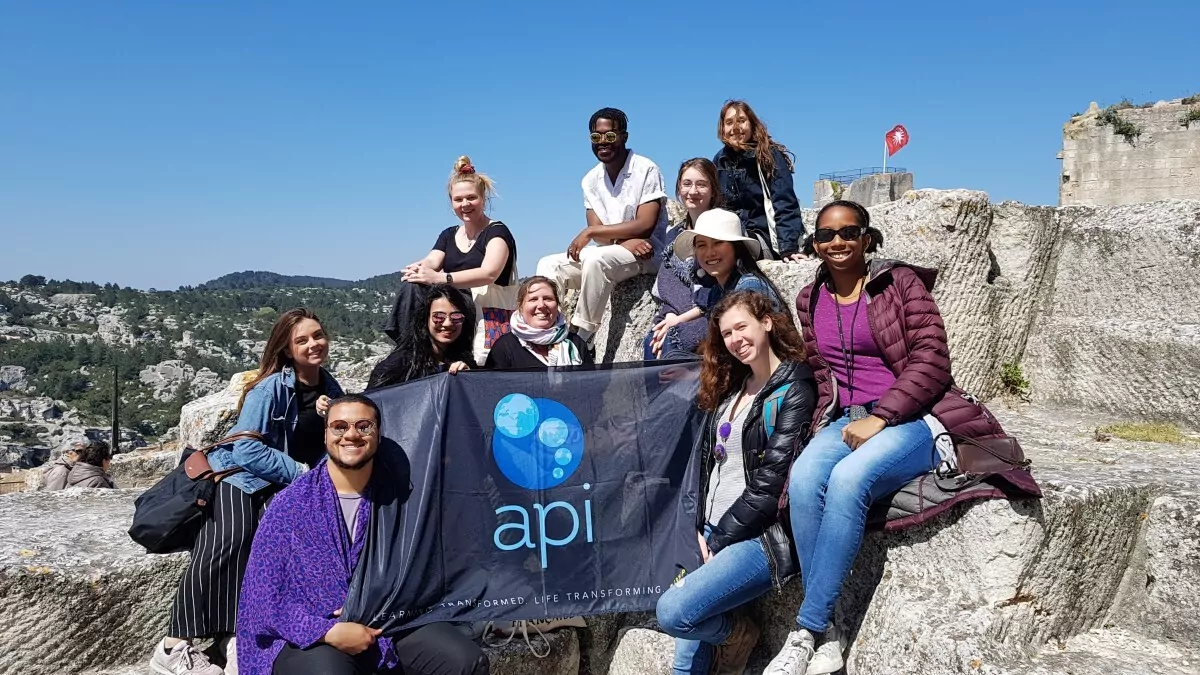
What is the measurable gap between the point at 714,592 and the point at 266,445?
2358mm

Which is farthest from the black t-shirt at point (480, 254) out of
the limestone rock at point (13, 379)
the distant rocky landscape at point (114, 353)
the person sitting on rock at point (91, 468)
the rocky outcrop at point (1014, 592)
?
the limestone rock at point (13, 379)

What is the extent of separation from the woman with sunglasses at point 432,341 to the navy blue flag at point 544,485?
260mm

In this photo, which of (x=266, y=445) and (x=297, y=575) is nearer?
(x=297, y=575)

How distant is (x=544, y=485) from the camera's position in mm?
4699

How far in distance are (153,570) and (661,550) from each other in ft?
9.63

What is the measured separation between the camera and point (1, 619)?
15.6 feet

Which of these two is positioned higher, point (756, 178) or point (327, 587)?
point (756, 178)

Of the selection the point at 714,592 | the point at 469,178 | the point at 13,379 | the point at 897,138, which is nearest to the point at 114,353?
the point at 13,379

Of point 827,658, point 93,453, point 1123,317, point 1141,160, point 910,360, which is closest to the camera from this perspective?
point 827,658

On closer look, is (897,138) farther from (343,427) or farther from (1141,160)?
(343,427)

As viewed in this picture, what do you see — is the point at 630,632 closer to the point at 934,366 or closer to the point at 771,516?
the point at 771,516

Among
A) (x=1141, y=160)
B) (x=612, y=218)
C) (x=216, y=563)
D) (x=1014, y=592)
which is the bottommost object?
(x=216, y=563)

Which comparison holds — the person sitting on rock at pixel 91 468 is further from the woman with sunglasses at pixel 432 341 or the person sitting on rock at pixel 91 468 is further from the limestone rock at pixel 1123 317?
the limestone rock at pixel 1123 317

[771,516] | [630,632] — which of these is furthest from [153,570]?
[771,516]
